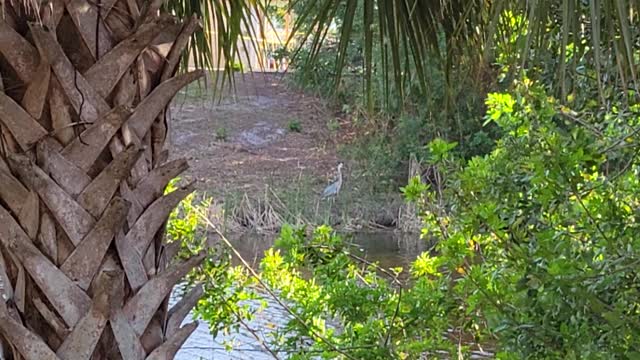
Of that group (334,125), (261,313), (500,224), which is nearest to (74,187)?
(500,224)

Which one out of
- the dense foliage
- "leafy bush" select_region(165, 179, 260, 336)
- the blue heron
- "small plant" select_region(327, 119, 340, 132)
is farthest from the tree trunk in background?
"small plant" select_region(327, 119, 340, 132)

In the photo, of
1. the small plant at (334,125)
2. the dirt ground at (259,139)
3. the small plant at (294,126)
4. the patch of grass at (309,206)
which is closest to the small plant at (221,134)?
the dirt ground at (259,139)

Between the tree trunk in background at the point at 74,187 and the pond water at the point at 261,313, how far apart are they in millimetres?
1417

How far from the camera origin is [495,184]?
178 cm

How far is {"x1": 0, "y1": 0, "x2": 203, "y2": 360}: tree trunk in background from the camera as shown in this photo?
1.08 m

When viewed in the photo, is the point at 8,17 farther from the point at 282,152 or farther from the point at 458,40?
the point at 282,152

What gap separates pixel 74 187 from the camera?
3.60 ft

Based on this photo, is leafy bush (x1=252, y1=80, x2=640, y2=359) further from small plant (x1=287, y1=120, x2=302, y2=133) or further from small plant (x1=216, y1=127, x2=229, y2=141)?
small plant (x1=287, y1=120, x2=302, y2=133)

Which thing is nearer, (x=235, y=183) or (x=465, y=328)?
(x=465, y=328)

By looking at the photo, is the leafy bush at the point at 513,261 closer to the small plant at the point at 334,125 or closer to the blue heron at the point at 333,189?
the blue heron at the point at 333,189

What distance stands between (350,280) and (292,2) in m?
0.88

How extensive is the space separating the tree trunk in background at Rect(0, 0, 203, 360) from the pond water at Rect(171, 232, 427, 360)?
1417mm

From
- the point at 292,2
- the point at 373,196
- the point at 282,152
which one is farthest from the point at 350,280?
the point at 282,152

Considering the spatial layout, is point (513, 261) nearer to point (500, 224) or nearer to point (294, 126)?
point (500, 224)
